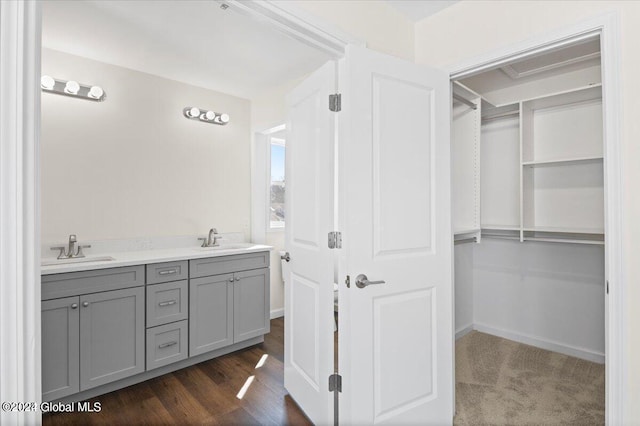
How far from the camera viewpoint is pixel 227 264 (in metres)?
2.94

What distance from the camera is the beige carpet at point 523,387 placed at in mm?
2051

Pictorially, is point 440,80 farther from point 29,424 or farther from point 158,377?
point 158,377

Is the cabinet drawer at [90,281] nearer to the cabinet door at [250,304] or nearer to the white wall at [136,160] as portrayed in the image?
the white wall at [136,160]

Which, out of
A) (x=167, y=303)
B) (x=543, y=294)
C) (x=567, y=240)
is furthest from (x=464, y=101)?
(x=167, y=303)

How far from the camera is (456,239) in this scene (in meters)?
2.47

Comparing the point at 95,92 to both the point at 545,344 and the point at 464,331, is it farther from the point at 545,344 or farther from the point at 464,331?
the point at 545,344

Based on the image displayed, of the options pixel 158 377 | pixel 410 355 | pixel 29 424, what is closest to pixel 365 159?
pixel 410 355

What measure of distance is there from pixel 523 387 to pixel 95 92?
3.88m

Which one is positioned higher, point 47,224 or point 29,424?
point 47,224

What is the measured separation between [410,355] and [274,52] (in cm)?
237

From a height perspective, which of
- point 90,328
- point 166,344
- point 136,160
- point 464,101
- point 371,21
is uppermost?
point 371,21

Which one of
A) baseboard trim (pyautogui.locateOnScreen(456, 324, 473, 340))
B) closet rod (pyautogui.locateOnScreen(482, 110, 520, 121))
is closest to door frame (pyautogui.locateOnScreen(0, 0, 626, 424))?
baseboard trim (pyautogui.locateOnScreen(456, 324, 473, 340))

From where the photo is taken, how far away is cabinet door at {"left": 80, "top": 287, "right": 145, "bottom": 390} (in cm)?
222

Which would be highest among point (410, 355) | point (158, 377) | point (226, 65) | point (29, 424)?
point (226, 65)
